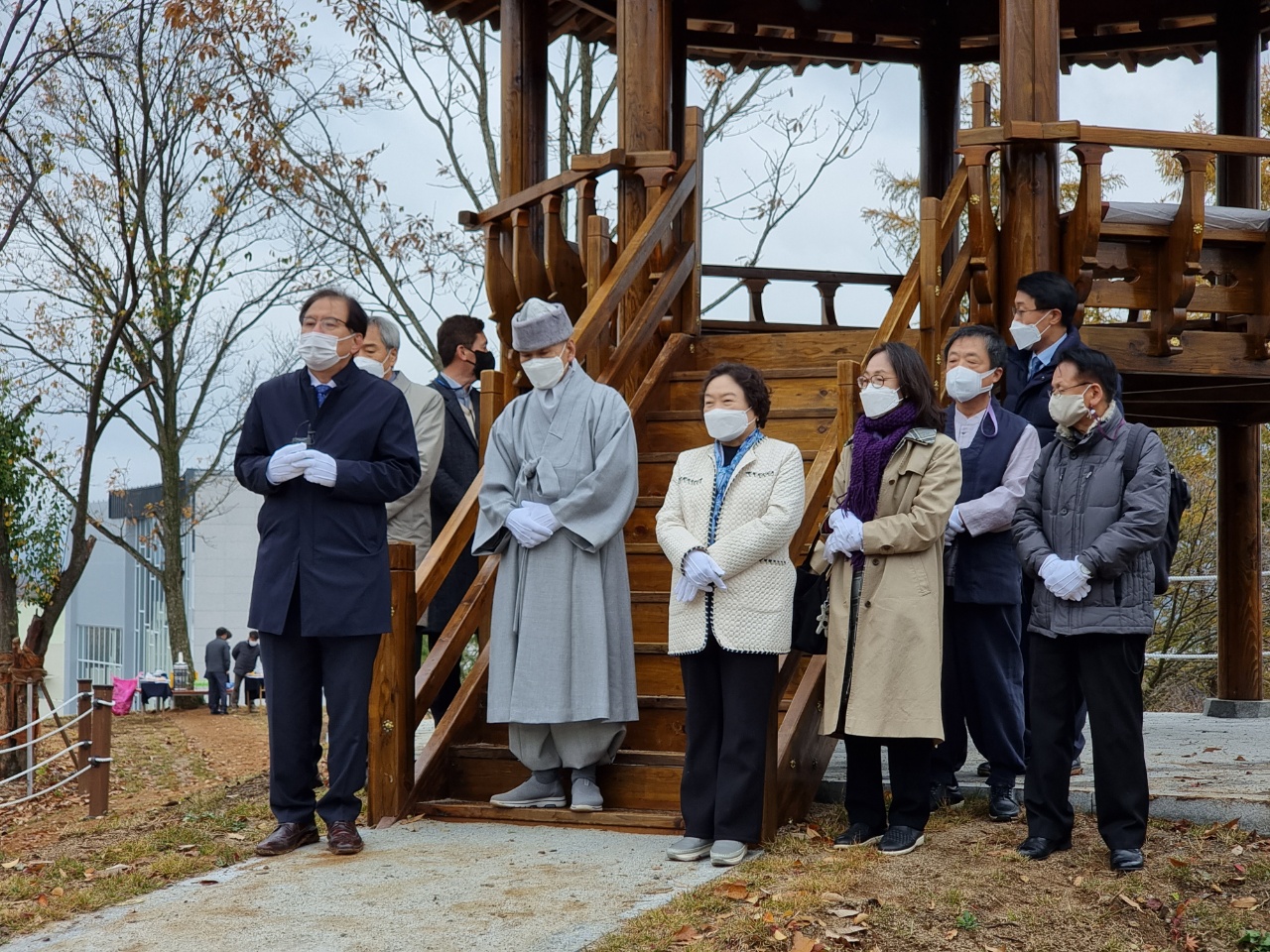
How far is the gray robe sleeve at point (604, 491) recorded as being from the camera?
5535mm

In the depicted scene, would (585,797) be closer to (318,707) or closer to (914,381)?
(318,707)

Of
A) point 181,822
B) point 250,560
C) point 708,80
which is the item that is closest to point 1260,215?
point 181,822

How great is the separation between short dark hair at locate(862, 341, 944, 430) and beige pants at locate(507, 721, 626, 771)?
1635 mm

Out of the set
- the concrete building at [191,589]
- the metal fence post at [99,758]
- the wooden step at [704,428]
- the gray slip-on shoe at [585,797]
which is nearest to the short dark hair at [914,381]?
the wooden step at [704,428]

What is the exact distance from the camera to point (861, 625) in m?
5.09

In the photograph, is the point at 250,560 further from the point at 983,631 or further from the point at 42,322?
the point at 983,631

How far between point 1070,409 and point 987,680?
113cm

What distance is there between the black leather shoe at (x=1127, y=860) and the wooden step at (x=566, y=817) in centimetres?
152

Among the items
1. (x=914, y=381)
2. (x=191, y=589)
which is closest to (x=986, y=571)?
(x=914, y=381)

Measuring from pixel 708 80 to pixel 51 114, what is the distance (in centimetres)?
833

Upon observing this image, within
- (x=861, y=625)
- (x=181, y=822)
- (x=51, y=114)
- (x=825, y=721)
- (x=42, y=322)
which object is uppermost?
(x=51, y=114)

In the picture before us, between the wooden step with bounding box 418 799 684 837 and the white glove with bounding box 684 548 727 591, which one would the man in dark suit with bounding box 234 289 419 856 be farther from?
the white glove with bounding box 684 548 727 591

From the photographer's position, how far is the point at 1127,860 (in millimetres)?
4863

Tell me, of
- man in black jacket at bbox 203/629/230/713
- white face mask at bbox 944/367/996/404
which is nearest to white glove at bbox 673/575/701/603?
white face mask at bbox 944/367/996/404
